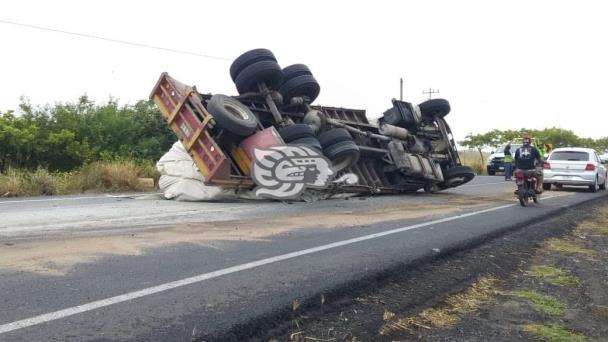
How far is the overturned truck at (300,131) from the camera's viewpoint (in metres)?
10.1

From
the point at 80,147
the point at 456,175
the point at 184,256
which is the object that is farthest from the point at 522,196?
the point at 80,147

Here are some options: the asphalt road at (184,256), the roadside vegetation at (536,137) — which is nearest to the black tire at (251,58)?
the asphalt road at (184,256)

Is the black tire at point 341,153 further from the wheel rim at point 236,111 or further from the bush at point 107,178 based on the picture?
the bush at point 107,178

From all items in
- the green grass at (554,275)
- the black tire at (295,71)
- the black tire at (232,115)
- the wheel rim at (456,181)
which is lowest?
the green grass at (554,275)

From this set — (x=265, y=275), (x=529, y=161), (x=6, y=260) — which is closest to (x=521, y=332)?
(x=265, y=275)

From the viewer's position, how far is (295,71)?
40.2 feet

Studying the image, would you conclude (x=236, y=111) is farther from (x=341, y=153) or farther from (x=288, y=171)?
(x=341, y=153)

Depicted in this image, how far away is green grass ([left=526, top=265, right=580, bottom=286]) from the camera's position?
502 centimetres

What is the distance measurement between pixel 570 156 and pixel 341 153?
9.72 meters

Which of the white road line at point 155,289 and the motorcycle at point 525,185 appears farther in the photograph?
the motorcycle at point 525,185

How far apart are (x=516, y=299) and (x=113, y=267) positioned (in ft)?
11.1

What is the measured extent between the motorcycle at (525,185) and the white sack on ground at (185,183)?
223 inches

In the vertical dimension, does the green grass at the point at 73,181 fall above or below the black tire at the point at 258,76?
below

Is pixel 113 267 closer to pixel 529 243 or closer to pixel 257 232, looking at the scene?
pixel 257 232
